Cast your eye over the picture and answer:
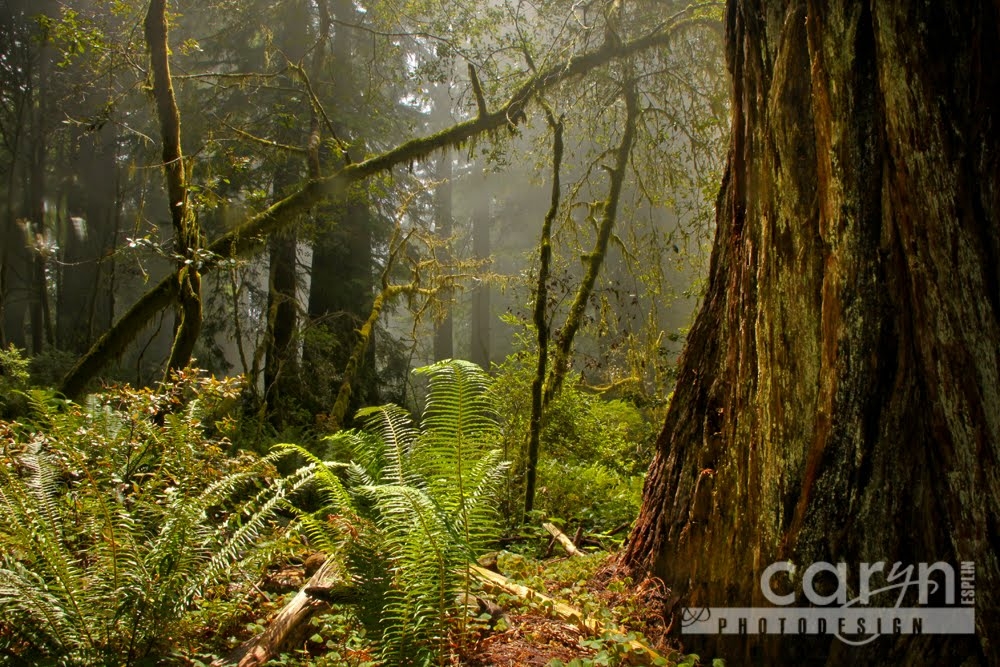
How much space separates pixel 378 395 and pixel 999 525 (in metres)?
10.6

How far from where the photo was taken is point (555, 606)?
2936 mm

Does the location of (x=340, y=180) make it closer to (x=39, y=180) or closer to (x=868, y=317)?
(x=868, y=317)

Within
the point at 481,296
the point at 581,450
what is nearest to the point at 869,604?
the point at 581,450

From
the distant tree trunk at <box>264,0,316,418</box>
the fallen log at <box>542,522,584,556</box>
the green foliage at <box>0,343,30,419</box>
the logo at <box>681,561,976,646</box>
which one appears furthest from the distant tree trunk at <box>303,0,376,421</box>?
the logo at <box>681,561,976,646</box>

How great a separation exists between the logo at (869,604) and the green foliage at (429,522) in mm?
1162

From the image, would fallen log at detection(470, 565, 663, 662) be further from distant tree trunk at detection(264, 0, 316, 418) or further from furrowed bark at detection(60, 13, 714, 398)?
distant tree trunk at detection(264, 0, 316, 418)

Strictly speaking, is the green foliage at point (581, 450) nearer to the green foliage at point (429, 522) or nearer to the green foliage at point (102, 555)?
the green foliage at point (429, 522)

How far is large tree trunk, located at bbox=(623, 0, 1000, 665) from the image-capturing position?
1.83 meters

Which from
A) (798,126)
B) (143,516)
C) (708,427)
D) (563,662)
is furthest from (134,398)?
(798,126)

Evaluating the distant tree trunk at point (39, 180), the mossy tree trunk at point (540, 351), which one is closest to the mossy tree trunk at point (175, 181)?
the mossy tree trunk at point (540, 351)

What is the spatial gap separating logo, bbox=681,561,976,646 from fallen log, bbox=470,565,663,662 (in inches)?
15.3

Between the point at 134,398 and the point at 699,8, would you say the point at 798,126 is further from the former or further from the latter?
the point at 699,8

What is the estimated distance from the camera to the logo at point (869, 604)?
184 centimetres

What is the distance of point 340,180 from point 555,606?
5565mm
